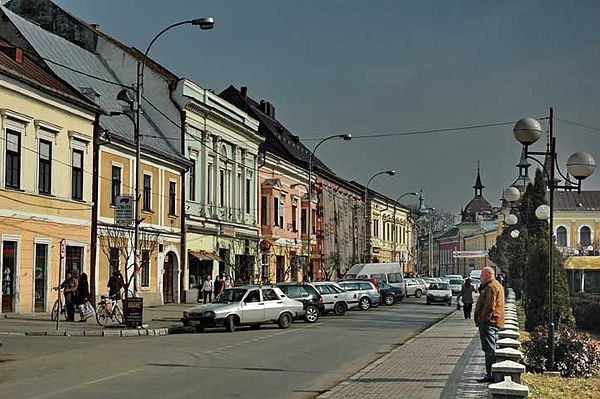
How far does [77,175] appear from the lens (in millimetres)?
36156

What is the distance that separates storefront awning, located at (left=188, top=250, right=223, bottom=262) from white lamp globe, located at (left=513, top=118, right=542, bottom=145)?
34052mm

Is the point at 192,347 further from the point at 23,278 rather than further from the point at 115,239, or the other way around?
the point at 115,239

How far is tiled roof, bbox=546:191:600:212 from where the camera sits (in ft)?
434

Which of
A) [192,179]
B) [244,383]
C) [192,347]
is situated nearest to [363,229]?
[192,179]

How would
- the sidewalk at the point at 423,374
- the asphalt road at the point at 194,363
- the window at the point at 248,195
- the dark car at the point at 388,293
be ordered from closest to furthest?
the sidewalk at the point at 423,374 < the asphalt road at the point at 194,363 < the dark car at the point at 388,293 < the window at the point at 248,195

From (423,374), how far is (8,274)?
19.6m

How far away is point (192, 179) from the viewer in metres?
49.7

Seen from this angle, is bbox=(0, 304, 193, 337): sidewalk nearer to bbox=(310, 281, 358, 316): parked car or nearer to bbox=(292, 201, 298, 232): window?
bbox=(310, 281, 358, 316): parked car

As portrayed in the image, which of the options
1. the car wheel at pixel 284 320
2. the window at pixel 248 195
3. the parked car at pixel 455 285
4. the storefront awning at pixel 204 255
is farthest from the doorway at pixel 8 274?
the parked car at pixel 455 285

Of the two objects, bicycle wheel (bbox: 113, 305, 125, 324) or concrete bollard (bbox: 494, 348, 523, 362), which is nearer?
concrete bollard (bbox: 494, 348, 523, 362)

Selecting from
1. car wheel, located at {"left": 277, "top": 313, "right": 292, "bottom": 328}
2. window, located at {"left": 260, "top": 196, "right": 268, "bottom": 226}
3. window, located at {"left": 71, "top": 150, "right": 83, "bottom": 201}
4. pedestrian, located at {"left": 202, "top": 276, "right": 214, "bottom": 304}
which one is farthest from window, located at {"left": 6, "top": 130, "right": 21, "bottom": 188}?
window, located at {"left": 260, "top": 196, "right": 268, "bottom": 226}

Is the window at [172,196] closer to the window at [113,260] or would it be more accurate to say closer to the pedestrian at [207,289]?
the pedestrian at [207,289]

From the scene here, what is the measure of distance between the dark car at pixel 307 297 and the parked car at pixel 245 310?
2.71 m

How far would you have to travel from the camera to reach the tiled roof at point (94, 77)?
3962 centimetres
